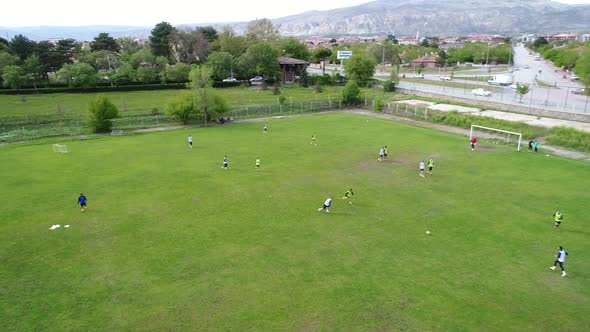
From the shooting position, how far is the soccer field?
605 inches

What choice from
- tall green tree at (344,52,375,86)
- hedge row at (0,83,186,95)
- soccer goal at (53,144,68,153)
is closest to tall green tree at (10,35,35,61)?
hedge row at (0,83,186,95)

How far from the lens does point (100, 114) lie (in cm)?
4762

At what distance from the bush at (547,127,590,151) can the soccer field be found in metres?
5.15

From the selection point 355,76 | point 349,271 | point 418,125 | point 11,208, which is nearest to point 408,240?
point 349,271

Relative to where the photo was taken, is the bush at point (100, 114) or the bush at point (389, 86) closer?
the bush at point (100, 114)

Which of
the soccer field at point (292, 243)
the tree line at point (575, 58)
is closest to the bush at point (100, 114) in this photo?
the soccer field at point (292, 243)

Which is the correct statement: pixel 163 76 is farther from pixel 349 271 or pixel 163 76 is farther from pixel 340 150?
pixel 349 271

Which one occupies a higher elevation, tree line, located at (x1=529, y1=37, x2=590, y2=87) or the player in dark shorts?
tree line, located at (x1=529, y1=37, x2=590, y2=87)

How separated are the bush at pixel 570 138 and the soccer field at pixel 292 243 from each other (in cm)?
515

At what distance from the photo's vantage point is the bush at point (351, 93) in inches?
2478

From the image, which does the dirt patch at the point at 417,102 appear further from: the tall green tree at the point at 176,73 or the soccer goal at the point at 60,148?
the tall green tree at the point at 176,73

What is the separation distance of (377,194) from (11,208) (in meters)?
24.3

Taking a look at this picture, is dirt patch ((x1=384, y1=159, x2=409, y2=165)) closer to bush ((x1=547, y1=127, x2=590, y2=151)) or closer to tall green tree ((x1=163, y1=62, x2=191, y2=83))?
→ bush ((x1=547, y1=127, x2=590, y2=151))

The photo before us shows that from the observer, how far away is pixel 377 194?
89.9 feet
